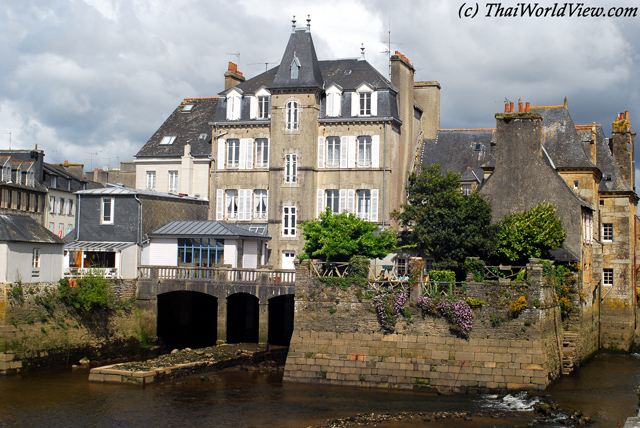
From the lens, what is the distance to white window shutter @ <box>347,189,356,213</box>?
49.5 meters

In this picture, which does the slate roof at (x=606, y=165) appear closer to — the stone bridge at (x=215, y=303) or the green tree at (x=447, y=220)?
the green tree at (x=447, y=220)

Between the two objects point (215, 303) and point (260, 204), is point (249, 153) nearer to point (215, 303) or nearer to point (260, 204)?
point (260, 204)

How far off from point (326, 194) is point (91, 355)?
710 inches

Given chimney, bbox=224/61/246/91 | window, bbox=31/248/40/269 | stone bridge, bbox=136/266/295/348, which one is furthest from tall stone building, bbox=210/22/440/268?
window, bbox=31/248/40/269

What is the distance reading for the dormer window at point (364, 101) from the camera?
1950 inches

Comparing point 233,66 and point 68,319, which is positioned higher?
point 233,66

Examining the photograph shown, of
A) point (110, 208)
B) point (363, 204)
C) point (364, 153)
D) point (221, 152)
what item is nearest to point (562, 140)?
point (364, 153)

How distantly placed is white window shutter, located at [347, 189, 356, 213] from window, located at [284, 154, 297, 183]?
3630 mm

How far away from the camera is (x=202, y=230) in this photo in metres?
45.4

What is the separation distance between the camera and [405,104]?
51406mm

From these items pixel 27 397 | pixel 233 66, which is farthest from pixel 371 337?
pixel 233 66

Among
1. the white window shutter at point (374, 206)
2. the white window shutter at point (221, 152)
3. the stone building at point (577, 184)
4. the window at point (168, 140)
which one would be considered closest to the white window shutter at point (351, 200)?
the white window shutter at point (374, 206)

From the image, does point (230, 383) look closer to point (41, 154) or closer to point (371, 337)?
point (371, 337)

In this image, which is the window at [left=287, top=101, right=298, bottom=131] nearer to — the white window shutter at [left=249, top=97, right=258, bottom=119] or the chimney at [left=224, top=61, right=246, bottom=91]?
the white window shutter at [left=249, top=97, right=258, bottom=119]
